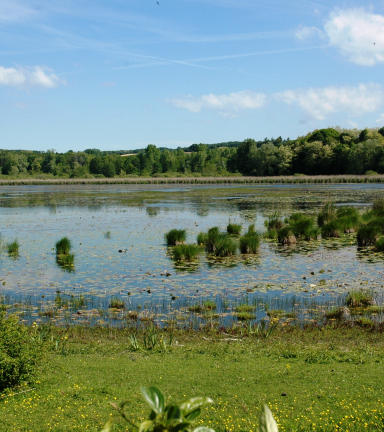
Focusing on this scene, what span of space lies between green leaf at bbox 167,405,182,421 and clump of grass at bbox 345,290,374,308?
10058 mm

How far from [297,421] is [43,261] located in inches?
537

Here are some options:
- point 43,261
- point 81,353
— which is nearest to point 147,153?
point 43,261

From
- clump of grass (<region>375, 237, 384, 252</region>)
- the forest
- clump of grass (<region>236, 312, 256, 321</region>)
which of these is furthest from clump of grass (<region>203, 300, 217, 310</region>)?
the forest

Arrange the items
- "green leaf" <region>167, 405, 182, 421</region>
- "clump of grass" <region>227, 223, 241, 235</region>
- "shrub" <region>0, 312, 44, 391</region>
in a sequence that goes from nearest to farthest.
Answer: "green leaf" <region>167, 405, 182, 421</region> → "shrub" <region>0, 312, 44, 391</region> → "clump of grass" <region>227, 223, 241, 235</region>

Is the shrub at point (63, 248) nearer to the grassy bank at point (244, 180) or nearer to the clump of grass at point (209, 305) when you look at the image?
A: the clump of grass at point (209, 305)

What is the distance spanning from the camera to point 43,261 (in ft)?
54.7

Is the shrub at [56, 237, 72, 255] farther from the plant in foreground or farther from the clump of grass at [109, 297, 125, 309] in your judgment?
the plant in foreground

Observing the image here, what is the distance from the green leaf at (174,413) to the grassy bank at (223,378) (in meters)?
3.34

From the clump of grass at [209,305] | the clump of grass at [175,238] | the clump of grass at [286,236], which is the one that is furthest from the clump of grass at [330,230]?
the clump of grass at [209,305]

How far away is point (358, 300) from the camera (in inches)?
423

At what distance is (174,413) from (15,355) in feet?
16.2

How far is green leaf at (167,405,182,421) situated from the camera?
1.45 metres

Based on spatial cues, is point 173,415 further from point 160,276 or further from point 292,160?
point 292,160

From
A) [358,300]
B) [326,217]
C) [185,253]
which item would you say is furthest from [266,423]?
[326,217]
